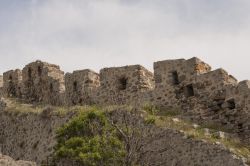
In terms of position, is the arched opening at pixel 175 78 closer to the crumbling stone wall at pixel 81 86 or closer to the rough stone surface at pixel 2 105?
the crumbling stone wall at pixel 81 86

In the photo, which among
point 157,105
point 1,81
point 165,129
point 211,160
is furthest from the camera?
point 1,81

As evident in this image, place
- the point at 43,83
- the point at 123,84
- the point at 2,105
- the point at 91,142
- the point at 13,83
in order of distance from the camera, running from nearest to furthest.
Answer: the point at 91,142, the point at 123,84, the point at 2,105, the point at 43,83, the point at 13,83

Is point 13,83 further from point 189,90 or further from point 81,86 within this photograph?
point 189,90

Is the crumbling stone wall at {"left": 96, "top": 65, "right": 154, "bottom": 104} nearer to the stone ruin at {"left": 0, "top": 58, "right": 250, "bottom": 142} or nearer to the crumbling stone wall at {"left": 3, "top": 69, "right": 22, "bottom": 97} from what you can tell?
the stone ruin at {"left": 0, "top": 58, "right": 250, "bottom": 142}

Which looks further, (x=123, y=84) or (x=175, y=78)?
(x=123, y=84)

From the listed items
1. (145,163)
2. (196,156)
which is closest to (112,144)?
(145,163)

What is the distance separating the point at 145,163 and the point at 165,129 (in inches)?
83.2

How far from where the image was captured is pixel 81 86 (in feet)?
130

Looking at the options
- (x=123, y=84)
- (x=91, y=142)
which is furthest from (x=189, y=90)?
(x=91, y=142)

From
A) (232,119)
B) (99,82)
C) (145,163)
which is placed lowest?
(145,163)

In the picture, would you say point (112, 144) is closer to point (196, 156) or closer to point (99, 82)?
point (196, 156)

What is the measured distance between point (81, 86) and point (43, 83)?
451 cm

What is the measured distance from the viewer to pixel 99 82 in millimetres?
39781

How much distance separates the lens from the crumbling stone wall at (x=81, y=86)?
128 ft
